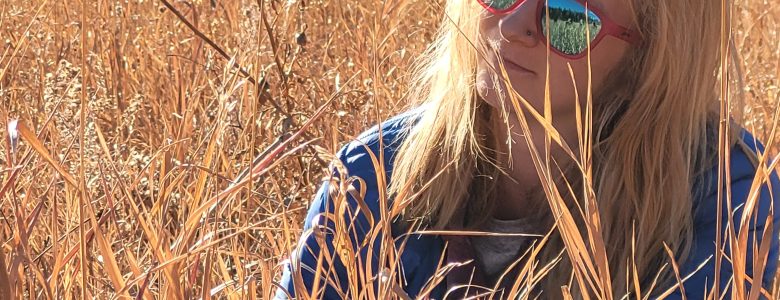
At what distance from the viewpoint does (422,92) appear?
6.64 ft

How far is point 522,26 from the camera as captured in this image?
1.53 m

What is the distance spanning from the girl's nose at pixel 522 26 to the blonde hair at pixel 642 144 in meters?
0.07

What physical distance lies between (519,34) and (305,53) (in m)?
0.88

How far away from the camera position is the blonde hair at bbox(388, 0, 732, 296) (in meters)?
1.55

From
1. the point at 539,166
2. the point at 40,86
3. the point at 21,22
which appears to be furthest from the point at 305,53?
the point at 539,166

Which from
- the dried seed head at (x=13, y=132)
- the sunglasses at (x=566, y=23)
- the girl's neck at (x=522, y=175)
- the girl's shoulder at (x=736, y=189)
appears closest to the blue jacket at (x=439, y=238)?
the girl's shoulder at (x=736, y=189)

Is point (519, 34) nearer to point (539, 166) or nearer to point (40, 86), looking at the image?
point (539, 166)

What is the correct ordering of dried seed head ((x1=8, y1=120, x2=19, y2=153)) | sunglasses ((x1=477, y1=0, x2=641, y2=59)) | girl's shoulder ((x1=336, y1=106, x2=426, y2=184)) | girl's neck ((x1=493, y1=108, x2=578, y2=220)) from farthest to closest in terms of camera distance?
1. girl's shoulder ((x1=336, y1=106, x2=426, y2=184))
2. girl's neck ((x1=493, y1=108, x2=578, y2=220))
3. sunglasses ((x1=477, y1=0, x2=641, y2=59))
4. dried seed head ((x1=8, y1=120, x2=19, y2=153))

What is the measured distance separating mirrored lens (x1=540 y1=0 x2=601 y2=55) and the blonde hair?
4.7 inches

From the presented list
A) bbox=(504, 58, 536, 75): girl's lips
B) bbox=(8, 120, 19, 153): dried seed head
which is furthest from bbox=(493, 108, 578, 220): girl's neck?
bbox=(8, 120, 19, 153): dried seed head

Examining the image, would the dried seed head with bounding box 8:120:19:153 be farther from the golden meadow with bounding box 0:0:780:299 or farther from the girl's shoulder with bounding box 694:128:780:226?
the girl's shoulder with bounding box 694:128:780:226

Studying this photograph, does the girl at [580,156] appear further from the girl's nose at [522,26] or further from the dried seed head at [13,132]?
the dried seed head at [13,132]

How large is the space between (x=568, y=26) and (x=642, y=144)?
0.66 feet

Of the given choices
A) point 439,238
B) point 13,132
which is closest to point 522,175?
point 439,238
